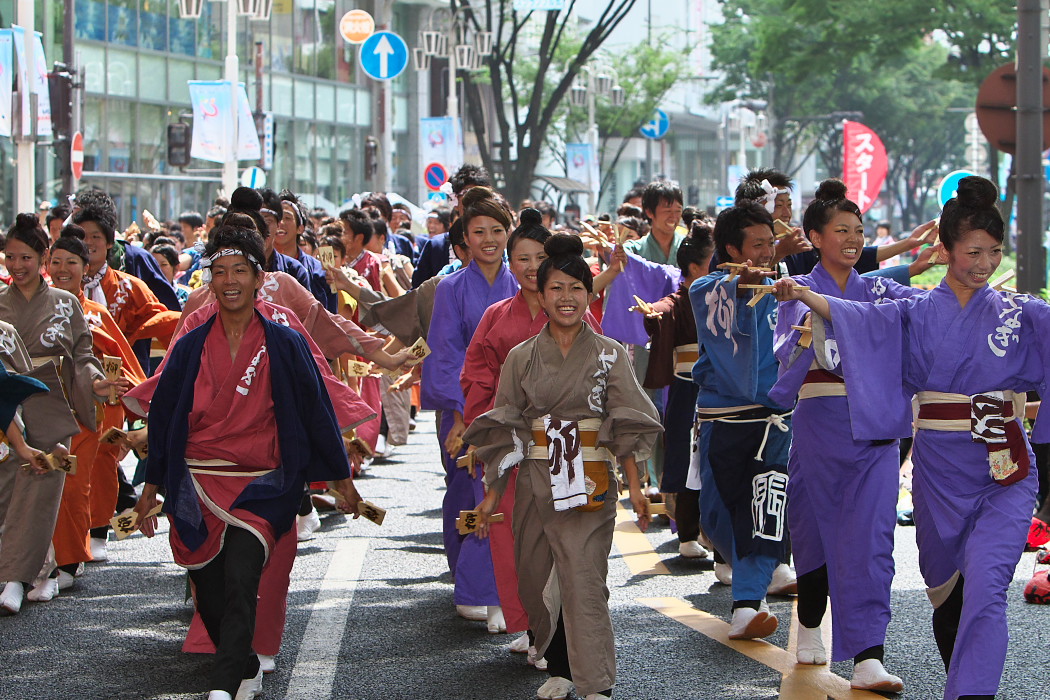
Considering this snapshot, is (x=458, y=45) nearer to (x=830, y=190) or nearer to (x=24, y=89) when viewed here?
(x=24, y=89)

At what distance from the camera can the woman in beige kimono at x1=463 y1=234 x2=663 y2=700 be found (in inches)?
212

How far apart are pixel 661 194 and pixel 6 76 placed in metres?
8.67

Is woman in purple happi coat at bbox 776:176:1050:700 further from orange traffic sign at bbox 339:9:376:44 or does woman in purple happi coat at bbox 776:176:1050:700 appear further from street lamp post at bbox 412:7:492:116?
orange traffic sign at bbox 339:9:376:44

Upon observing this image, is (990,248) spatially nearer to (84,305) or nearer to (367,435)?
(84,305)

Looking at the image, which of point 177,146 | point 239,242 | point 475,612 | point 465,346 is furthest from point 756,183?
point 177,146

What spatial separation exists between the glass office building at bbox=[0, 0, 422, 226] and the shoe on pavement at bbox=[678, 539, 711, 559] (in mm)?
17878

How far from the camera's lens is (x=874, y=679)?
5449mm

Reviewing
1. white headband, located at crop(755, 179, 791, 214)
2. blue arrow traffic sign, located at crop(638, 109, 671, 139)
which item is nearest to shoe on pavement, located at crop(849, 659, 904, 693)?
white headband, located at crop(755, 179, 791, 214)

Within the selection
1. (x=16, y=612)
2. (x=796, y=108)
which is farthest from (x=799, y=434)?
(x=796, y=108)

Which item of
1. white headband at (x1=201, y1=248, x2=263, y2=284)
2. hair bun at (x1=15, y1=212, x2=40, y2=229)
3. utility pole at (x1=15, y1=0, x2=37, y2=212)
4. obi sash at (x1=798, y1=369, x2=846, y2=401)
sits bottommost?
obi sash at (x1=798, y1=369, x2=846, y2=401)

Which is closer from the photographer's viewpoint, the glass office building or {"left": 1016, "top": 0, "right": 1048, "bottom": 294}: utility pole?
{"left": 1016, "top": 0, "right": 1048, "bottom": 294}: utility pole

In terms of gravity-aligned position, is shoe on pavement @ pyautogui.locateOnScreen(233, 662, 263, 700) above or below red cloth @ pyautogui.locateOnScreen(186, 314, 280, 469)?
below

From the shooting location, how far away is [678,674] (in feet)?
19.0

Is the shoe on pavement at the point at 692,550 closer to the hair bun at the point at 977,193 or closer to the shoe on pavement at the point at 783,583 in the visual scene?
the shoe on pavement at the point at 783,583
